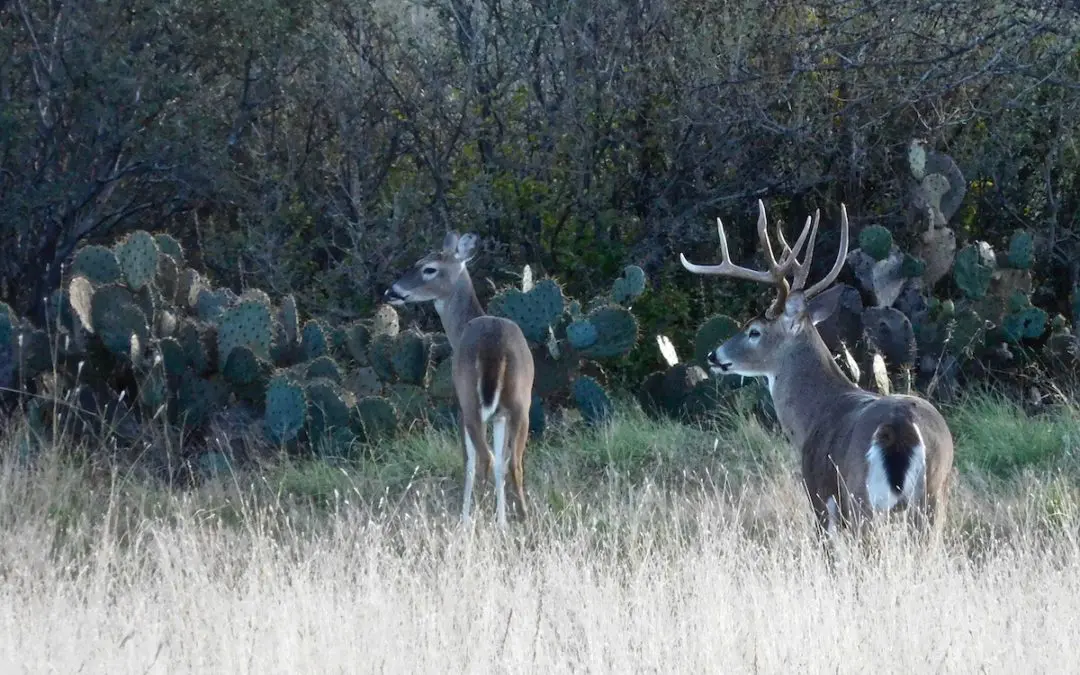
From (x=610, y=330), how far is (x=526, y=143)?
3048 millimetres

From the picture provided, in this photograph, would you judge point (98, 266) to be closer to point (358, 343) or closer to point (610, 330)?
point (358, 343)

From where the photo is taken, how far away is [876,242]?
9227mm

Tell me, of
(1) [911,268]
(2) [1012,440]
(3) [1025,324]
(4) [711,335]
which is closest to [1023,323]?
(3) [1025,324]

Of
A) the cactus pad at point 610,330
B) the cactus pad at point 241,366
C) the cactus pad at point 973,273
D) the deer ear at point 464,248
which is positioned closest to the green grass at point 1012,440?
the cactus pad at point 973,273

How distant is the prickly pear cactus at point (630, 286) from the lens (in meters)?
8.86

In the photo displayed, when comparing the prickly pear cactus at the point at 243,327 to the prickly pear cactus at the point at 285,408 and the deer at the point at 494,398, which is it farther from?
the deer at the point at 494,398

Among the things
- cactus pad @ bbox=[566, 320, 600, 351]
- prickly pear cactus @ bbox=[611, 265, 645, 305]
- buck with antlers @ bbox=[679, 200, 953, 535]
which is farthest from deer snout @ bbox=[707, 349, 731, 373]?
prickly pear cactus @ bbox=[611, 265, 645, 305]

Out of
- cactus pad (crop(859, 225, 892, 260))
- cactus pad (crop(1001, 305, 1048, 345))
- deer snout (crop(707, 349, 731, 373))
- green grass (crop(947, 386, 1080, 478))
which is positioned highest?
deer snout (crop(707, 349, 731, 373))

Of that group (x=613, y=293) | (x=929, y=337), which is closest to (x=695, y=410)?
(x=613, y=293)

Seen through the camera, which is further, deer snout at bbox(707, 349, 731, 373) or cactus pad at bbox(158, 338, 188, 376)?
cactus pad at bbox(158, 338, 188, 376)

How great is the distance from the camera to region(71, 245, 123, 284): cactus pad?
8.65 meters

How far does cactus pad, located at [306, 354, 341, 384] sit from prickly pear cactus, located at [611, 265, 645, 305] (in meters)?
1.70

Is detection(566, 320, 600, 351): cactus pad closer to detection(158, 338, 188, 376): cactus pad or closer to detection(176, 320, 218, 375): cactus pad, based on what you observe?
detection(176, 320, 218, 375): cactus pad

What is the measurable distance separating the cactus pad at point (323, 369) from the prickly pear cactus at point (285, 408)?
40cm
